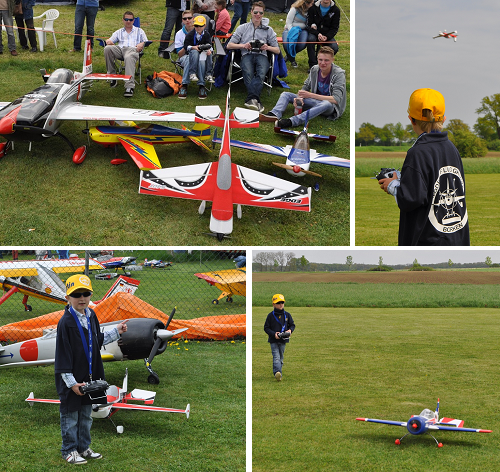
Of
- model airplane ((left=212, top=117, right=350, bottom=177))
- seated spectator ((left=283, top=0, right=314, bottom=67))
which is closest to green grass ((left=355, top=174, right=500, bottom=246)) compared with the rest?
model airplane ((left=212, top=117, right=350, bottom=177))

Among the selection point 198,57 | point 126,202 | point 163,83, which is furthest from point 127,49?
point 126,202

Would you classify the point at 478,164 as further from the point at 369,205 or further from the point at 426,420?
the point at 426,420

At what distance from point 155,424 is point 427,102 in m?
3.91

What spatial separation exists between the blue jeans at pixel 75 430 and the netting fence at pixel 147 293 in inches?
87.3

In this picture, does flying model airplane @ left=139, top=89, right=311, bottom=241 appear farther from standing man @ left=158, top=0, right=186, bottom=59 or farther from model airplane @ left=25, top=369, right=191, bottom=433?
standing man @ left=158, top=0, right=186, bottom=59

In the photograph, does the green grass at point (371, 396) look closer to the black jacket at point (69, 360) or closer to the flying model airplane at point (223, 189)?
the black jacket at point (69, 360)

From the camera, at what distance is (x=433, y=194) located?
3508 mm

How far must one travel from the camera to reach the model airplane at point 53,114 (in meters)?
7.54

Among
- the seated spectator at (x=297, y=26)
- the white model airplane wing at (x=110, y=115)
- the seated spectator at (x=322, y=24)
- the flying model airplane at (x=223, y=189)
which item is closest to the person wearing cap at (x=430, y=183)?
the flying model airplane at (x=223, y=189)

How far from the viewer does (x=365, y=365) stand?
7762 mm

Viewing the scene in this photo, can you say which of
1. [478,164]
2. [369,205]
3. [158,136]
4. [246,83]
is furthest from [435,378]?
[478,164]

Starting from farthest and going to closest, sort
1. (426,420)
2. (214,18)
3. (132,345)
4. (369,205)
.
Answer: (369,205), (214,18), (132,345), (426,420)

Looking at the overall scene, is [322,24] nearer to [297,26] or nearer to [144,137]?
[297,26]

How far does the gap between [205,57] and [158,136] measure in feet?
8.51
